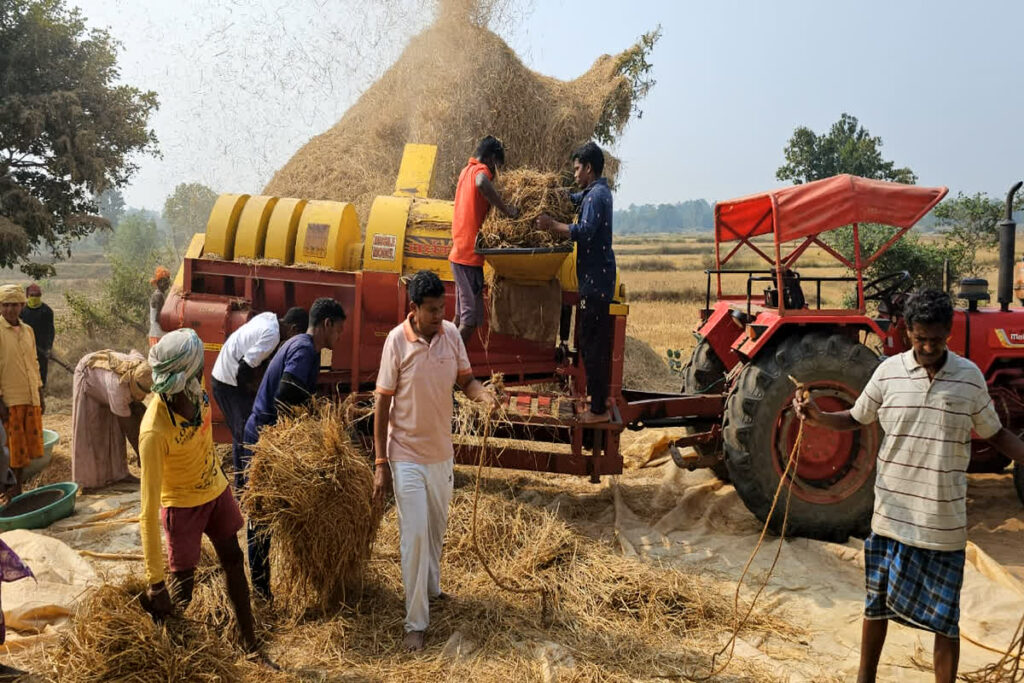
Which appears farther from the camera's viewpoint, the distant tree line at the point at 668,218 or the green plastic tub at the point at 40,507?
the distant tree line at the point at 668,218

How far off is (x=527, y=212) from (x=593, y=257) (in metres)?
0.57

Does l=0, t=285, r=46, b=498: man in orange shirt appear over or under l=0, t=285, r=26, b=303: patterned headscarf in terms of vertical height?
under

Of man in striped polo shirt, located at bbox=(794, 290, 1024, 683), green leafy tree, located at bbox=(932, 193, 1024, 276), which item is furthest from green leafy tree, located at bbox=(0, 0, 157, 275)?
green leafy tree, located at bbox=(932, 193, 1024, 276)

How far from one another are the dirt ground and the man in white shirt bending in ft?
3.53

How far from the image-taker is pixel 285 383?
3.69 m

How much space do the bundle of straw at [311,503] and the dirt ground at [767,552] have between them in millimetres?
692

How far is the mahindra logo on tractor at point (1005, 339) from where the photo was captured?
18.4 feet

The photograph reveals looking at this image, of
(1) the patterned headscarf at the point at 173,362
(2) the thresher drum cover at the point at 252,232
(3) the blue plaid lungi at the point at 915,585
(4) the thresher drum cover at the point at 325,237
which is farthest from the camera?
(2) the thresher drum cover at the point at 252,232

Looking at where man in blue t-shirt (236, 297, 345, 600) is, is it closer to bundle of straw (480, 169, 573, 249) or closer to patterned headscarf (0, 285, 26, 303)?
bundle of straw (480, 169, 573, 249)

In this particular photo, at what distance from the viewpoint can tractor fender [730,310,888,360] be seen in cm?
495

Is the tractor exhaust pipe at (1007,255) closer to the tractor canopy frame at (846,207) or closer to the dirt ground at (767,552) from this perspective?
the tractor canopy frame at (846,207)

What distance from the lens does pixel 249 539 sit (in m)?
3.75

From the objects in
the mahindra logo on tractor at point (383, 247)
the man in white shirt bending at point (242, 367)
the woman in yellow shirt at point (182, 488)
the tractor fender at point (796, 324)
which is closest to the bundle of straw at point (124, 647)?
the woman in yellow shirt at point (182, 488)

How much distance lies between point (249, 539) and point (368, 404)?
5.71 feet
